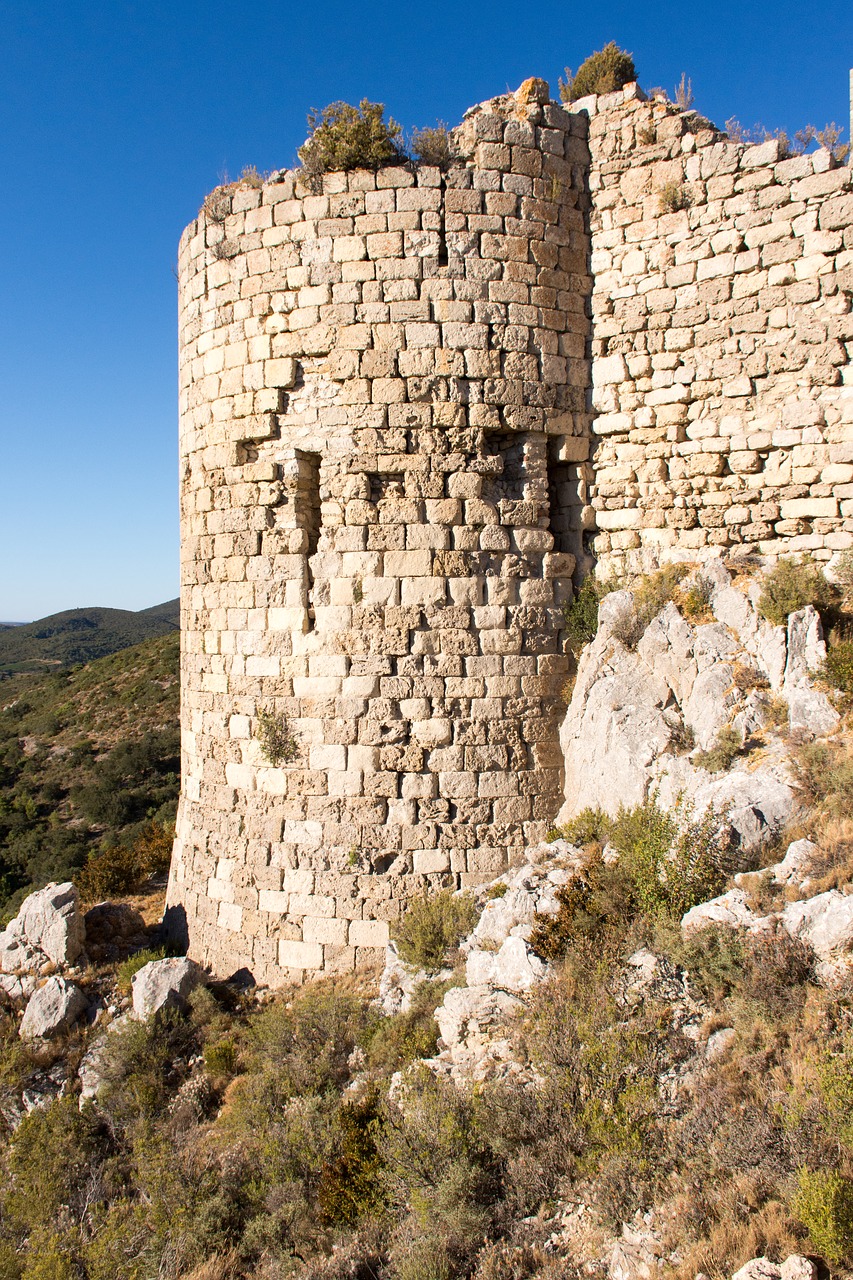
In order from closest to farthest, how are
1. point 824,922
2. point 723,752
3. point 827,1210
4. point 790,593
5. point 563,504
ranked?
point 827,1210 → point 824,922 → point 723,752 → point 790,593 → point 563,504

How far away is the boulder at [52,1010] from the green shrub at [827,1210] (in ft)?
18.4

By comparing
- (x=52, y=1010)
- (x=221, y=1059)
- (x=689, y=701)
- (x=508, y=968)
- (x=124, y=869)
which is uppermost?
(x=689, y=701)

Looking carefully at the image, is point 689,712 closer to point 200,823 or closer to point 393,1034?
point 393,1034

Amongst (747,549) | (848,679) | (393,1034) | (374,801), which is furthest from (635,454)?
(393,1034)

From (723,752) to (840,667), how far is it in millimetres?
960


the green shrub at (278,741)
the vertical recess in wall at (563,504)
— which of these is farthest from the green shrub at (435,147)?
the green shrub at (278,741)

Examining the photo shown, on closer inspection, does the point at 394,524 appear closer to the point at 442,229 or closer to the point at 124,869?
the point at 442,229

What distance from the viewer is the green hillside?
1579cm

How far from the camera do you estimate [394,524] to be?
6434 millimetres

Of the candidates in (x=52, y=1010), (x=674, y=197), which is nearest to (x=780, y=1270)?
(x=52, y=1010)

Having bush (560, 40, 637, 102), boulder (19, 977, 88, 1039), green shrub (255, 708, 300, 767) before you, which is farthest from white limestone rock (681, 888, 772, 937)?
bush (560, 40, 637, 102)

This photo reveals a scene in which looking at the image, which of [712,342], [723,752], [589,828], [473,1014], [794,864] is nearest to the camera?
[794,864]

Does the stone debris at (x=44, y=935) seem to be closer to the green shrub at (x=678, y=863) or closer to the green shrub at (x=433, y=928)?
the green shrub at (x=433, y=928)

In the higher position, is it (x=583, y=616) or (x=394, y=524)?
(x=394, y=524)
